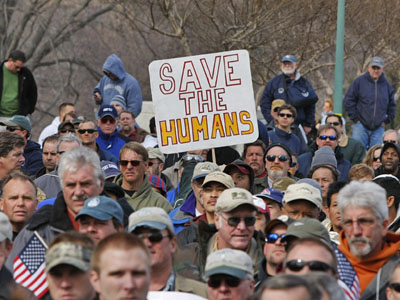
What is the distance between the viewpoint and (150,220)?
7832 mm

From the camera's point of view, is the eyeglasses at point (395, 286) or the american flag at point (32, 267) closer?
the eyeglasses at point (395, 286)

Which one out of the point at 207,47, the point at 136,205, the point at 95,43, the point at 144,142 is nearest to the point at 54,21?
the point at 95,43

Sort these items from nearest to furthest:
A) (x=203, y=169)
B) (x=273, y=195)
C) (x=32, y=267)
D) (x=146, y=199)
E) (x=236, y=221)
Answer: (x=32, y=267)
(x=236, y=221)
(x=273, y=195)
(x=146, y=199)
(x=203, y=169)

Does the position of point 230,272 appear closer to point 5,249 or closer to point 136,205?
point 5,249

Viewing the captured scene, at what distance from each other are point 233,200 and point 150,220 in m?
0.95

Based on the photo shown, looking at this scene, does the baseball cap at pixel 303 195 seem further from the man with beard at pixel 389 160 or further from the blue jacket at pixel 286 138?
the blue jacket at pixel 286 138

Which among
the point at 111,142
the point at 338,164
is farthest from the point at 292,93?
the point at 111,142

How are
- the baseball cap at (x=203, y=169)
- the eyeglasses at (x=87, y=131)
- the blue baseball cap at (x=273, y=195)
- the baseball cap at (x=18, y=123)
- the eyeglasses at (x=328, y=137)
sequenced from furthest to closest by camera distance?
the eyeglasses at (x=328, y=137)
the baseball cap at (x=18, y=123)
the eyeglasses at (x=87, y=131)
the baseball cap at (x=203, y=169)
the blue baseball cap at (x=273, y=195)

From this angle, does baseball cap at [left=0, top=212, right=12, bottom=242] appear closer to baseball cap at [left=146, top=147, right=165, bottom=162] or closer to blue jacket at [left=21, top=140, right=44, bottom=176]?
baseball cap at [left=146, top=147, right=165, bottom=162]

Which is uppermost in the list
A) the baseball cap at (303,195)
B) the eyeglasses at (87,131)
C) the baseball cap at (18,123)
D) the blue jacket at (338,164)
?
the baseball cap at (18,123)

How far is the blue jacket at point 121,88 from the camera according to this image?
1662cm

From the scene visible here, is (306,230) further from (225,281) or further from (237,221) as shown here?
(225,281)

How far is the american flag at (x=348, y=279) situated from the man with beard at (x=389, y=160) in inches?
230

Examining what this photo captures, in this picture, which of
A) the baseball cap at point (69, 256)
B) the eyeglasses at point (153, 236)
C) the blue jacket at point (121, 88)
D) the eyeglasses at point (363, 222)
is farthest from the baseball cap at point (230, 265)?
the blue jacket at point (121, 88)
